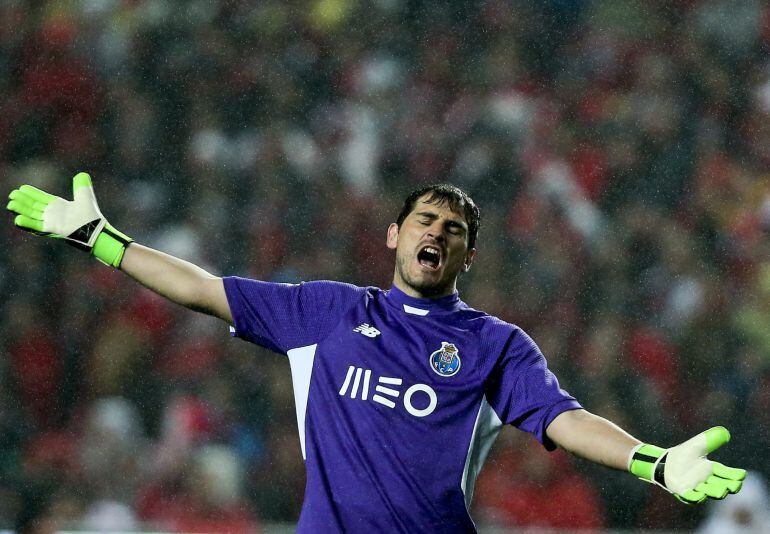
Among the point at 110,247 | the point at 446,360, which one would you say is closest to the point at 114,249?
the point at 110,247

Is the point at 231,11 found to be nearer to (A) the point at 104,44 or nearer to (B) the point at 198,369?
(A) the point at 104,44

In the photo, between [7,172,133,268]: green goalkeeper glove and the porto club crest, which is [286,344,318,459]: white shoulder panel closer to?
the porto club crest

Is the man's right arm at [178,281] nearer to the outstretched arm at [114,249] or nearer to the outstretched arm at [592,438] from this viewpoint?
the outstretched arm at [114,249]

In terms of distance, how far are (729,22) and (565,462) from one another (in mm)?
2694

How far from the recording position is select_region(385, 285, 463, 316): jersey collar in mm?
2748

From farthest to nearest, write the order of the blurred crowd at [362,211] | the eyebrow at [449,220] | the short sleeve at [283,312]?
the blurred crowd at [362,211]
the eyebrow at [449,220]
the short sleeve at [283,312]

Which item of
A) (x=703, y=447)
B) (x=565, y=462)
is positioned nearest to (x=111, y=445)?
(x=565, y=462)

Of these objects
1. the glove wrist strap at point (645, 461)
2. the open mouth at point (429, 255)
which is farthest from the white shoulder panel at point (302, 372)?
the glove wrist strap at point (645, 461)

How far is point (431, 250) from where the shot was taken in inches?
Answer: 110

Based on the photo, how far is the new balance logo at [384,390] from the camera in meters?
2.57

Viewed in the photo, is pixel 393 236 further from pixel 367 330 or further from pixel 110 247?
pixel 110 247

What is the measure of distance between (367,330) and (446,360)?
0.70 feet

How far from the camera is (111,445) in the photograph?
5.12 metres

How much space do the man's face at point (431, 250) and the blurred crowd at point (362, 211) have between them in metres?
2.57
